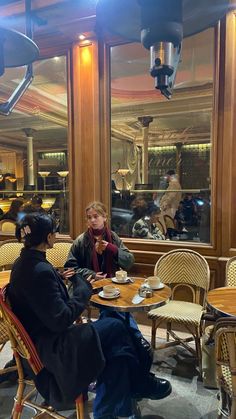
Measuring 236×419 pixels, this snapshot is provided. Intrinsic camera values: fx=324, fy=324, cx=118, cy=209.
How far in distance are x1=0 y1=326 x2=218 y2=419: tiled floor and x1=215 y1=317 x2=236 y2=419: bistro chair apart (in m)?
0.50

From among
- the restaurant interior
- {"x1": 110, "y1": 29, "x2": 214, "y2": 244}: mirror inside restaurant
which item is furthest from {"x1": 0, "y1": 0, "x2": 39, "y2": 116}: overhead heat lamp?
{"x1": 110, "y1": 29, "x2": 214, "y2": 244}: mirror inside restaurant

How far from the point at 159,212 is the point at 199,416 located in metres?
2.01

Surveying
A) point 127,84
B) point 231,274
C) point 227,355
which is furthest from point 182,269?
point 127,84

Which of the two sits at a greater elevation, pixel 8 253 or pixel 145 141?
pixel 145 141

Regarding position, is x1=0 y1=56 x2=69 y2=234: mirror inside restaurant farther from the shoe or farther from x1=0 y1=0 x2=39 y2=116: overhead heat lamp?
x1=0 y1=0 x2=39 y2=116: overhead heat lamp

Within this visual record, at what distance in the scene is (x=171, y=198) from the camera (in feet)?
11.5

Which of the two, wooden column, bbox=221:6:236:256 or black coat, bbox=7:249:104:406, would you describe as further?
wooden column, bbox=221:6:236:256

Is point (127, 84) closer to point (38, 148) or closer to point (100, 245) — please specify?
point (38, 148)

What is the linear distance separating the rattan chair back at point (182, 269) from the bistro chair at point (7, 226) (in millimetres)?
2186

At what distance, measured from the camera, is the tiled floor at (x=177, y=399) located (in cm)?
195

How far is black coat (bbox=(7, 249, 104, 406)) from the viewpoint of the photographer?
1474 mm

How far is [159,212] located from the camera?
11.6 feet

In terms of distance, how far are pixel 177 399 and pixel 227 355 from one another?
0.93 meters

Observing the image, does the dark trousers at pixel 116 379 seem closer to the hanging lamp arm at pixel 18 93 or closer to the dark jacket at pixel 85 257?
the dark jacket at pixel 85 257
